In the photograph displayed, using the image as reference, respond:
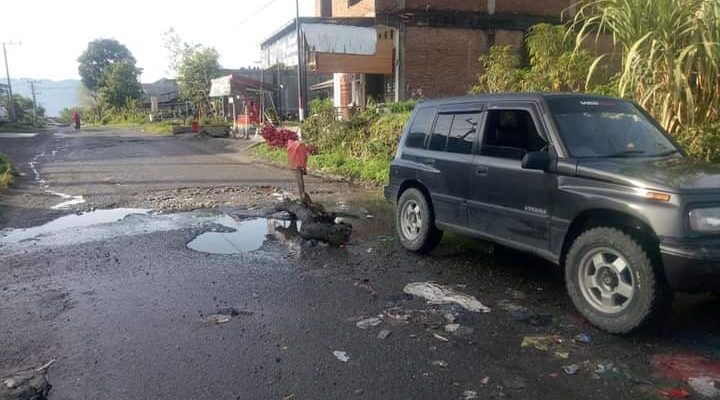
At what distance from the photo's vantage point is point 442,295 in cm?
510

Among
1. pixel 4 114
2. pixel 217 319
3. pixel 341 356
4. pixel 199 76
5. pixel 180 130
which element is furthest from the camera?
pixel 4 114

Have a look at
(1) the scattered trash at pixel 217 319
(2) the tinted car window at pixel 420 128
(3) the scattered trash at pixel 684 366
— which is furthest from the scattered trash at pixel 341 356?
(2) the tinted car window at pixel 420 128

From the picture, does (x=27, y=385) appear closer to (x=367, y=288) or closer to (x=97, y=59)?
(x=367, y=288)

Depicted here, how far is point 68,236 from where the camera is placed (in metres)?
7.60

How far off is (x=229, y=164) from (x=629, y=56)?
12.8m

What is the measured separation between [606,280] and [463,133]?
87.6 inches

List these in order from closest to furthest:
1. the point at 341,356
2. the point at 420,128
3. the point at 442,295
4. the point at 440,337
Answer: the point at 341,356
the point at 440,337
the point at 442,295
the point at 420,128

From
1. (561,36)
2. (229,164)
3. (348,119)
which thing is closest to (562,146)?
(561,36)

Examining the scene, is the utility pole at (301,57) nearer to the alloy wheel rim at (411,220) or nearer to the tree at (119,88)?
the alloy wheel rim at (411,220)

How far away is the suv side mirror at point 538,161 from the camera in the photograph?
453cm

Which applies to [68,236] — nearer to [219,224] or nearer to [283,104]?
[219,224]

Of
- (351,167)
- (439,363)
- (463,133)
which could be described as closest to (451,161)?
(463,133)

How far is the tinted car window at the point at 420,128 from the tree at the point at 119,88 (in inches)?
2627

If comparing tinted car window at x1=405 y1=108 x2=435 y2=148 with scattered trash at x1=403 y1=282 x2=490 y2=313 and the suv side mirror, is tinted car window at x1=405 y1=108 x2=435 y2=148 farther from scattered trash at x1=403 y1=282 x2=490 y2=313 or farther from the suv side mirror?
the suv side mirror
